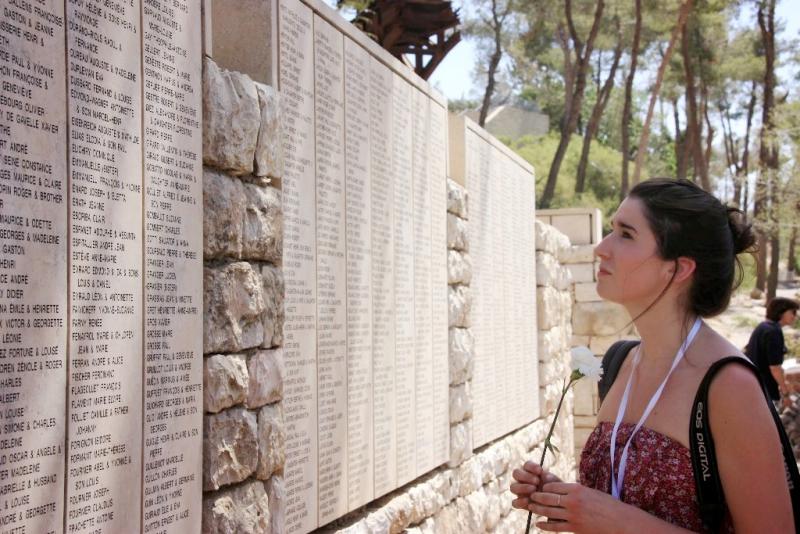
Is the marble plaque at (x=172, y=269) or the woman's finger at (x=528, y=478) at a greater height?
the marble plaque at (x=172, y=269)

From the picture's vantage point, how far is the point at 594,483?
8.57ft

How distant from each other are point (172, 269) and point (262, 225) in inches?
21.6

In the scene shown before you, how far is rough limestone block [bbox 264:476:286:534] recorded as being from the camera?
319 cm

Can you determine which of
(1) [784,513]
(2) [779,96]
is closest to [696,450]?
(1) [784,513]

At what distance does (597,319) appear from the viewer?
1240cm

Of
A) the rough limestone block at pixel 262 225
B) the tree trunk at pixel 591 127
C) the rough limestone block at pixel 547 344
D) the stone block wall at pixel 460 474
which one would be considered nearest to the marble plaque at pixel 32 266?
the rough limestone block at pixel 262 225

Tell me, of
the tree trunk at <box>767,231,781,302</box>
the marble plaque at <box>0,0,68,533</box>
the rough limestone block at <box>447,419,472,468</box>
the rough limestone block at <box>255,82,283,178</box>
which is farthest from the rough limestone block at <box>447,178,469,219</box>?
the tree trunk at <box>767,231,781,302</box>

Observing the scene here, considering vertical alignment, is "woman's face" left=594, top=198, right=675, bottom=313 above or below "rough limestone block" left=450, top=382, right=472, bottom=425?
above

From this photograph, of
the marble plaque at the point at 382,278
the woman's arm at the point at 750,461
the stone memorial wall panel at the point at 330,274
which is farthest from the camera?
the marble plaque at the point at 382,278

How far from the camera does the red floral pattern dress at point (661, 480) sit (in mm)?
2350

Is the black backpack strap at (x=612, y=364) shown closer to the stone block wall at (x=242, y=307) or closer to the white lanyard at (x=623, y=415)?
the white lanyard at (x=623, y=415)

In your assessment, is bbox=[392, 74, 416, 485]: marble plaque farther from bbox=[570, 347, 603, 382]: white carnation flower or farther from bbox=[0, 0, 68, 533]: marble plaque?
bbox=[0, 0, 68, 533]: marble plaque

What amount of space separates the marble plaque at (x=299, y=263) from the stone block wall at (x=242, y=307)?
1.24ft

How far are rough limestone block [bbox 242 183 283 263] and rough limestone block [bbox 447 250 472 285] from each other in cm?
267
